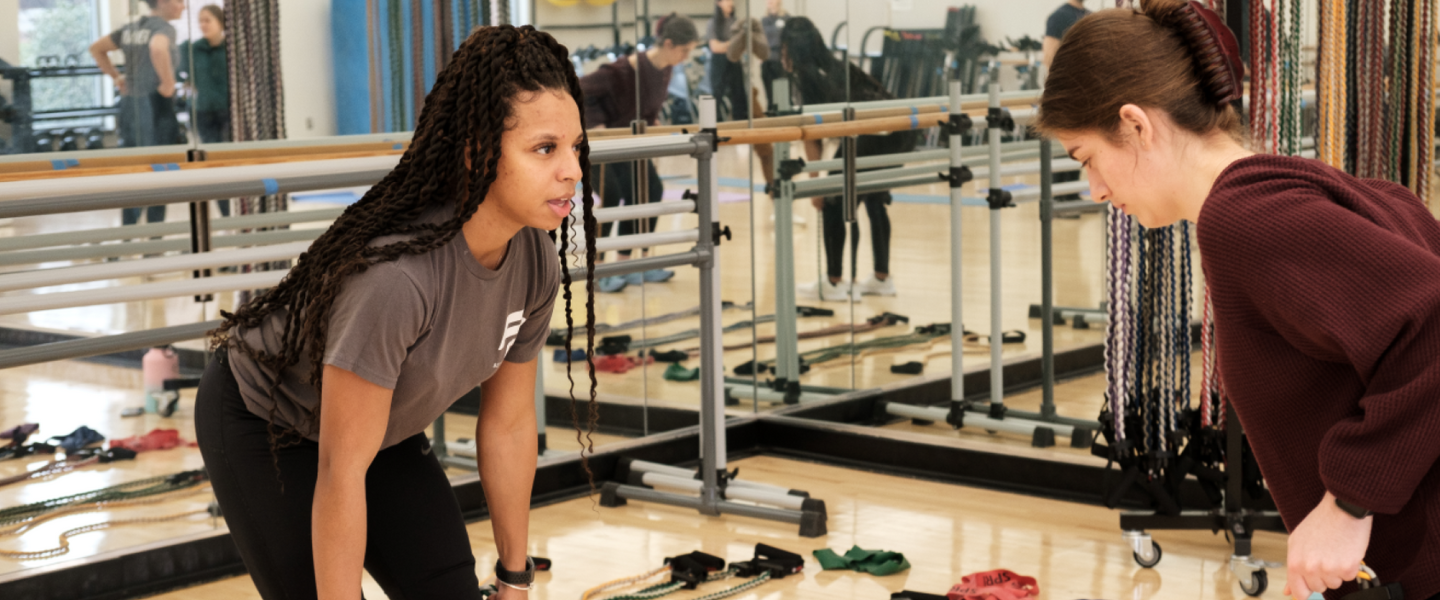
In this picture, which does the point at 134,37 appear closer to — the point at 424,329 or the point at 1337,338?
the point at 424,329

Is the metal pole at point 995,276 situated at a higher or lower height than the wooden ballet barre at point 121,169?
lower

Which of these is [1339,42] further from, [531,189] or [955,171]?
[531,189]

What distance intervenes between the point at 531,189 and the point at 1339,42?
2.22m

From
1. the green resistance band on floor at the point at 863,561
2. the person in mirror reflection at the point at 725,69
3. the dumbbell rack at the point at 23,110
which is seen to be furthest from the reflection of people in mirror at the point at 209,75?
the green resistance band on floor at the point at 863,561

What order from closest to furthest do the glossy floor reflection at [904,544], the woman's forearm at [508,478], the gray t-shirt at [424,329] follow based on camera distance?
the gray t-shirt at [424,329]
the woman's forearm at [508,478]
the glossy floor reflection at [904,544]

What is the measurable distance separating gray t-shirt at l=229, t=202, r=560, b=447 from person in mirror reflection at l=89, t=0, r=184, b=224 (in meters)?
1.66

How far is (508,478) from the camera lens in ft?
6.01

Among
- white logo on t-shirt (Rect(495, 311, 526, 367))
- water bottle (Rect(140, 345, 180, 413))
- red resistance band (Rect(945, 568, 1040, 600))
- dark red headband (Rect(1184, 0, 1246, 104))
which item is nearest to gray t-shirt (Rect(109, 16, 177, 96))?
water bottle (Rect(140, 345, 180, 413))

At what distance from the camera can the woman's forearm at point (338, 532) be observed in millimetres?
1579

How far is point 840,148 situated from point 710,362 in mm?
919

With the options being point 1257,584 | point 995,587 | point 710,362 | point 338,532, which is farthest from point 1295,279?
point 710,362

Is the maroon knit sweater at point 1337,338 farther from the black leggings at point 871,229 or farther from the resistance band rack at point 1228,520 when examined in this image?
the black leggings at point 871,229

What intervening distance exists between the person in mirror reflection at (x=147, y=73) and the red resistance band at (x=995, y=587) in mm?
1941

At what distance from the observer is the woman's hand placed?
1218 mm
